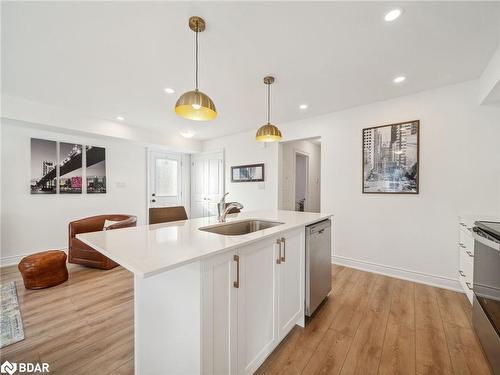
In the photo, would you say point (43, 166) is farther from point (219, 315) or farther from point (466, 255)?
point (466, 255)

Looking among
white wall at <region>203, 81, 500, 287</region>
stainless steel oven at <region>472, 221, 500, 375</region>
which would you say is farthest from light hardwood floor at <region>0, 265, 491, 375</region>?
white wall at <region>203, 81, 500, 287</region>

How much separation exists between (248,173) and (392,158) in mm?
2633

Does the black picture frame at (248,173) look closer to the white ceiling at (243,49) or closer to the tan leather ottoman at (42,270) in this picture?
the white ceiling at (243,49)

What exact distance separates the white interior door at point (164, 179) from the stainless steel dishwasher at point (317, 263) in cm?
419

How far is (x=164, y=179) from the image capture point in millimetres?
5352

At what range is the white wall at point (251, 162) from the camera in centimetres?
421

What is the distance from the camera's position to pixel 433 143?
260cm

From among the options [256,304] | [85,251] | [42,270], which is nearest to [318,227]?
[256,304]

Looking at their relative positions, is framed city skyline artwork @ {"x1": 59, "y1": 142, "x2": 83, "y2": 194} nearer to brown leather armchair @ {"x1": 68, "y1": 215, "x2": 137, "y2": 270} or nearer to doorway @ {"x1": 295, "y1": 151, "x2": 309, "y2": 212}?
brown leather armchair @ {"x1": 68, "y1": 215, "x2": 137, "y2": 270}

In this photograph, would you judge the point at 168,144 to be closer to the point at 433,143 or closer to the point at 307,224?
the point at 307,224

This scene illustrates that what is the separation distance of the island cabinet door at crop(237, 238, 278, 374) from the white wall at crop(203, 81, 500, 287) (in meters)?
2.23

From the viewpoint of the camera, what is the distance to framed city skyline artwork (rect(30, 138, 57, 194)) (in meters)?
3.35

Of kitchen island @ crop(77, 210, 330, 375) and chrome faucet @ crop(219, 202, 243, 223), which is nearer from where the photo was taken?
kitchen island @ crop(77, 210, 330, 375)

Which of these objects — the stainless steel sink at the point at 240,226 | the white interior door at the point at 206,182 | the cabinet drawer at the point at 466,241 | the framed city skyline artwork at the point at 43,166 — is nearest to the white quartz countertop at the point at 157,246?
the stainless steel sink at the point at 240,226
